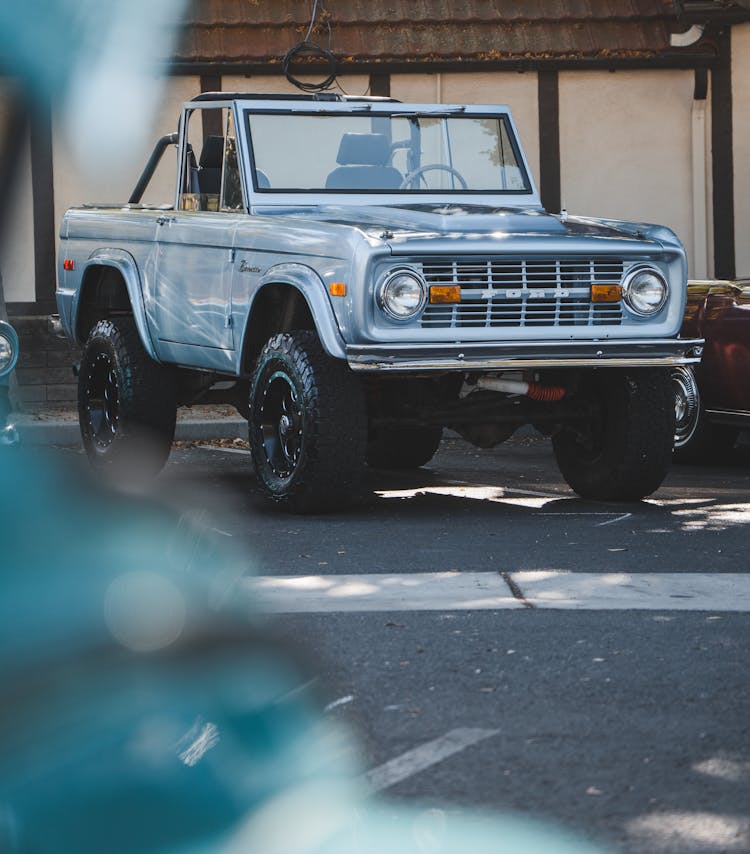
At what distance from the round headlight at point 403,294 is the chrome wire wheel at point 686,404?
307 centimetres

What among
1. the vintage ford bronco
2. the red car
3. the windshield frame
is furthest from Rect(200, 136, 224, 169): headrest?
the red car

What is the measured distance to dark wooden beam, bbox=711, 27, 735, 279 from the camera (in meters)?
15.0

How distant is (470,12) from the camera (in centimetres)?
1486

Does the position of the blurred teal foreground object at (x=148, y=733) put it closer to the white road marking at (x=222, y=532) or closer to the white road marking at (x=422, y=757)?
the white road marking at (x=422, y=757)

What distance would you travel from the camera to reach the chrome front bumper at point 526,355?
7.13 m

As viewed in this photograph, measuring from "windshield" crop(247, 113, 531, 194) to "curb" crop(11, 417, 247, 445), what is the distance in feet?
12.0

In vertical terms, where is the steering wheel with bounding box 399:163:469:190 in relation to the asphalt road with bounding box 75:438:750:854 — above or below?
above

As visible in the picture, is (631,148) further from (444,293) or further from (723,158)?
(444,293)

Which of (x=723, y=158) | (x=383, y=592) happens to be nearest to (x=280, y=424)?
(x=383, y=592)

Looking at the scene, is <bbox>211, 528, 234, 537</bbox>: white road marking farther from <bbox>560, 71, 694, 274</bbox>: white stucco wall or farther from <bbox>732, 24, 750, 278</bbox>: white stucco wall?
<bbox>732, 24, 750, 278</bbox>: white stucco wall

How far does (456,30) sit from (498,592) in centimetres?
1019

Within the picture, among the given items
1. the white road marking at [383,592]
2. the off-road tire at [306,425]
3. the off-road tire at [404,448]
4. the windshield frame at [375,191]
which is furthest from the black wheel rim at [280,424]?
the off-road tire at [404,448]

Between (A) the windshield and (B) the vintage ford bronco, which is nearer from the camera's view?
(B) the vintage ford bronco

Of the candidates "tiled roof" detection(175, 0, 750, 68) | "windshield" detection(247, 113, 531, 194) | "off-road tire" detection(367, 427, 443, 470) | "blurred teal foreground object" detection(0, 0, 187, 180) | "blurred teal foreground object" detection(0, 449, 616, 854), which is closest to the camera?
"blurred teal foreground object" detection(0, 0, 187, 180)
